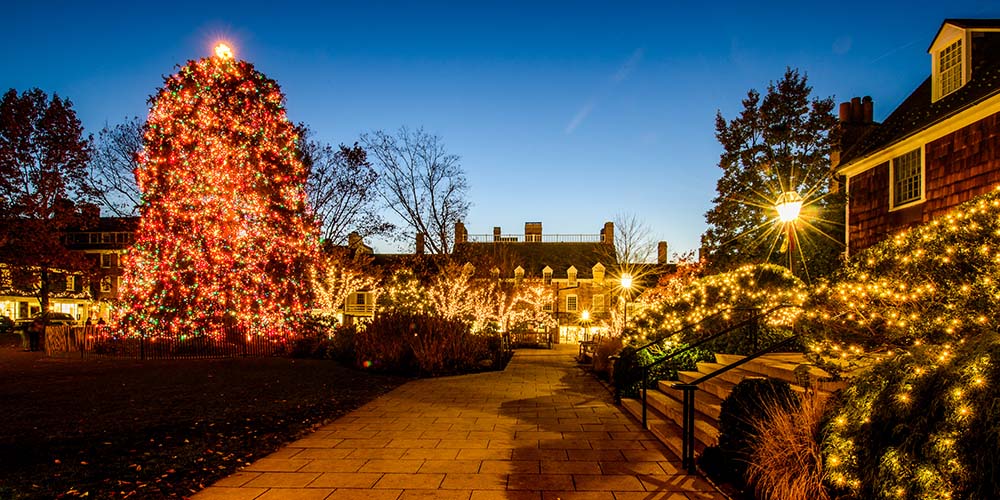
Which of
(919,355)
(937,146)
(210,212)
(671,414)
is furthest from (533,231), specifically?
(919,355)

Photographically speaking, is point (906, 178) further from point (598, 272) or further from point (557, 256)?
point (557, 256)

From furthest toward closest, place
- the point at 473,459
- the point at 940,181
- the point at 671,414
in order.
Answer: the point at 940,181 < the point at 671,414 < the point at 473,459

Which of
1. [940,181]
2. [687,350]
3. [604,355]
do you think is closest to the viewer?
[687,350]

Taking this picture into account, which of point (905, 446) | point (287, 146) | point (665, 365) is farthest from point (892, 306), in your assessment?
point (287, 146)

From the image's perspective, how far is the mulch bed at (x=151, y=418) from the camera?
554 cm

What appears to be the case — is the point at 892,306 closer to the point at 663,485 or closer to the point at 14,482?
the point at 663,485

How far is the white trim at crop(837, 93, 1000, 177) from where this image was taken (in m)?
10.2

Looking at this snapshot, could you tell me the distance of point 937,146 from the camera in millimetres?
11633

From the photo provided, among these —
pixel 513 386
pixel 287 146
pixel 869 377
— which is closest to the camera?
pixel 869 377

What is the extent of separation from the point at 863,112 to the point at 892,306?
18.6 meters

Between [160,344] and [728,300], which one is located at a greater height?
[728,300]

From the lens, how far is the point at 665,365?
34.4ft

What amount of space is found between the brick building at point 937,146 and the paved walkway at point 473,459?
28.0 feet

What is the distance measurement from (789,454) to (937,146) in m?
10.7
